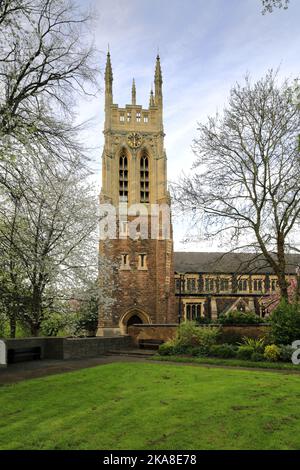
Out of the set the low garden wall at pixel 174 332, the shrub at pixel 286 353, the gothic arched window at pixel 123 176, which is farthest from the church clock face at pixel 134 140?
the shrub at pixel 286 353

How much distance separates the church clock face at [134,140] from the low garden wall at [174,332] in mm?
23777

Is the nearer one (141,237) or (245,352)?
(245,352)

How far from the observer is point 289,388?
9.30 meters

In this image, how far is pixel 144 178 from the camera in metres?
43.3

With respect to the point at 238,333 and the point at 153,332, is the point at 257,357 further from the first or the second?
the point at 153,332

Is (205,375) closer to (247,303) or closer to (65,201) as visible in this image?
(65,201)

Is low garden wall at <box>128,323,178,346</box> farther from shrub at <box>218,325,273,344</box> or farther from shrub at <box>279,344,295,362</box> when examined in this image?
shrub at <box>279,344,295,362</box>

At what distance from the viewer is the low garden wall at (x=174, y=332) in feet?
62.6

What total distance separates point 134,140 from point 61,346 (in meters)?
29.9

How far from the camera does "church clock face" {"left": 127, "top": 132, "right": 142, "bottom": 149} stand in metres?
43.5

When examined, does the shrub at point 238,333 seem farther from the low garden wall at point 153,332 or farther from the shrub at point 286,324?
the low garden wall at point 153,332

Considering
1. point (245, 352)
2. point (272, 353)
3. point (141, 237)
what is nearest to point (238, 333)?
point (245, 352)

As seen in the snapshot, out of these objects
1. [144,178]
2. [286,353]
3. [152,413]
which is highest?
[144,178]

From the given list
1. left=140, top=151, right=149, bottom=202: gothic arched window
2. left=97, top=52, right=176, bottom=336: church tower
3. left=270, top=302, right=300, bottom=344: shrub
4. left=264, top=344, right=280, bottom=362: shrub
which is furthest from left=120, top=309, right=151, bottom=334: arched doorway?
left=264, top=344, right=280, bottom=362: shrub
